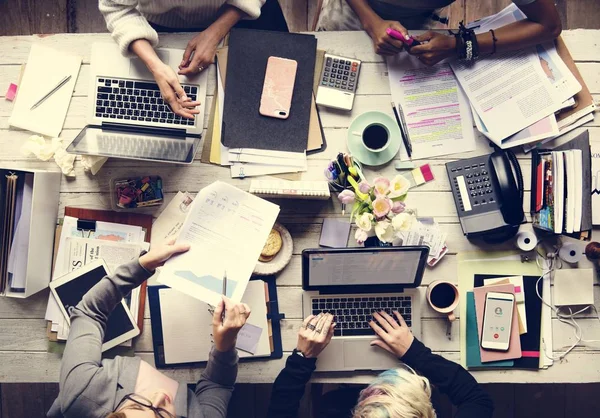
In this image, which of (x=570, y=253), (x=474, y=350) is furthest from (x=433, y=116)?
(x=474, y=350)

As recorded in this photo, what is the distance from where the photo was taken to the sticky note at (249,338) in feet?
4.84

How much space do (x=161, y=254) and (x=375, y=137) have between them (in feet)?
2.19

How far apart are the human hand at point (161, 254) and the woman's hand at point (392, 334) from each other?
0.57 metres

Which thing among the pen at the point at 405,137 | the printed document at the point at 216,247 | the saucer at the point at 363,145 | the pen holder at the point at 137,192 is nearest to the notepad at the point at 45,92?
the pen holder at the point at 137,192

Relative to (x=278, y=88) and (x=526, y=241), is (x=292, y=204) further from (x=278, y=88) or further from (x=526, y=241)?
(x=526, y=241)

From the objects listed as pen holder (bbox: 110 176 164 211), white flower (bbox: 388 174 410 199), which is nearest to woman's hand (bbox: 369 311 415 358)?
white flower (bbox: 388 174 410 199)

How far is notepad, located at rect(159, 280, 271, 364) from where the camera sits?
1478mm

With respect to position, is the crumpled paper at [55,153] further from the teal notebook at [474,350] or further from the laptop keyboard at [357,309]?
the teal notebook at [474,350]

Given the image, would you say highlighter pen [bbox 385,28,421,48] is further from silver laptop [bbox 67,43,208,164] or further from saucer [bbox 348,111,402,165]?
silver laptop [bbox 67,43,208,164]

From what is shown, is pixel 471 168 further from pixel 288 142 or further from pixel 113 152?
pixel 113 152

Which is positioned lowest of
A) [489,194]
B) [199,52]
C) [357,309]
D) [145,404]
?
[145,404]

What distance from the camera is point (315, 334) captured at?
4.63ft

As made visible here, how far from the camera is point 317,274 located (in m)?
1.41

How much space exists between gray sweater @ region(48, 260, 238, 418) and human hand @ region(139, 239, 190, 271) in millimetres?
26
